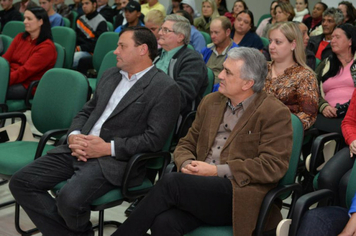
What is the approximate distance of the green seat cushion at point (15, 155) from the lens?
8.88 feet

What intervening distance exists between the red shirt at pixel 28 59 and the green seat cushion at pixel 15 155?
1164 mm

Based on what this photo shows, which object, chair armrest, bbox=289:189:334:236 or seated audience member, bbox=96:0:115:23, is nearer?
chair armrest, bbox=289:189:334:236

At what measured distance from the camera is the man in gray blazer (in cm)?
241

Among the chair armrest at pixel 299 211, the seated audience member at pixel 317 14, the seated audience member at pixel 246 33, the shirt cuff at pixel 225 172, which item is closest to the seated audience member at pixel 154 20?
the seated audience member at pixel 246 33

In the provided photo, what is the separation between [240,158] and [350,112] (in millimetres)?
769

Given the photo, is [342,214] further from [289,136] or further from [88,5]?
[88,5]

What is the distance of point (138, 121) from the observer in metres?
2.63

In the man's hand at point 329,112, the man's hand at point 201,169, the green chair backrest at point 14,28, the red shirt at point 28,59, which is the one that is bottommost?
the green chair backrest at point 14,28

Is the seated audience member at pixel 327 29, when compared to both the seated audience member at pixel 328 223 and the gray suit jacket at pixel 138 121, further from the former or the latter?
the seated audience member at pixel 328 223

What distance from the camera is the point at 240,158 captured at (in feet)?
7.36

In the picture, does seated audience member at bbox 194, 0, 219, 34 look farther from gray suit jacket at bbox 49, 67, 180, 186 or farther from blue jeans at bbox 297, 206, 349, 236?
blue jeans at bbox 297, 206, 349, 236

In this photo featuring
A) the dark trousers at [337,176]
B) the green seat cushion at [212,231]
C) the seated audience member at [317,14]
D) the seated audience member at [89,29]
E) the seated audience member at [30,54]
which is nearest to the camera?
the green seat cushion at [212,231]

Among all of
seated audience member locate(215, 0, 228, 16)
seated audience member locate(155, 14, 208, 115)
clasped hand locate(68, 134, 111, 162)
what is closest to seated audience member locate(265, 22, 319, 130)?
seated audience member locate(155, 14, 208, 115)

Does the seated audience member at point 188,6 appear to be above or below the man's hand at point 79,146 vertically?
below
